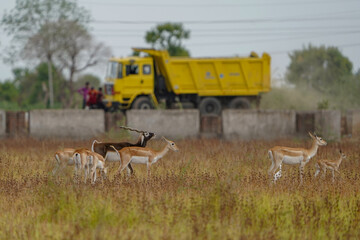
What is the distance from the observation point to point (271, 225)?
8.72 m

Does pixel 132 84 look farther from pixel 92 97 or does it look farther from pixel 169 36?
pixel 169 36

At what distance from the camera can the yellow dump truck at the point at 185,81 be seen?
32625 mm

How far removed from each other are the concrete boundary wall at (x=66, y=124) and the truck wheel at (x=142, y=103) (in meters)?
8.91

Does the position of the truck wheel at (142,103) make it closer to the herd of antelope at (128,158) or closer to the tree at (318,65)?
the herd of antelope at (128,158)

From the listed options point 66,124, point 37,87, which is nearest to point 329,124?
point 66,124

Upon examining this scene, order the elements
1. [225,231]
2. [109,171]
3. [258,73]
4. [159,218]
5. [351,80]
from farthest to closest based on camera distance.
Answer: [351,80] → [258,73] → [109,171] → [159,218] → [225,231]

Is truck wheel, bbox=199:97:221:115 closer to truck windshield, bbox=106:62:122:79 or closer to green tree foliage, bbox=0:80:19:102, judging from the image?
truck windshield, bbox=106:62:122:79

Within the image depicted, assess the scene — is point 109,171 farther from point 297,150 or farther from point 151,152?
point 297,150

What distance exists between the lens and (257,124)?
23.3 meters

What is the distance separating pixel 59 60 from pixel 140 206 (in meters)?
65.6

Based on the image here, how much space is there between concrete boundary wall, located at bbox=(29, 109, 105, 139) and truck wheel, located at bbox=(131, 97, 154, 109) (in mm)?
8911

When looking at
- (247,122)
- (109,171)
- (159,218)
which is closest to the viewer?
(159,218)

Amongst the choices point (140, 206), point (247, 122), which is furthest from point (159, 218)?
point (247, 122)

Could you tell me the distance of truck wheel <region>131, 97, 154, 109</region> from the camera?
106ft
